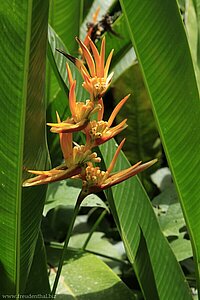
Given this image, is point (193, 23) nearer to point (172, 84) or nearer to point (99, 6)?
point (172, 84)

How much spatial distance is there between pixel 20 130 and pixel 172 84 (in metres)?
0.27

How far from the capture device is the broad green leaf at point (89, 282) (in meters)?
1.14

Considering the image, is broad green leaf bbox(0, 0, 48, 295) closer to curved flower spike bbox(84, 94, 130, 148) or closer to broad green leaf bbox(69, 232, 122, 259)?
curved flower spike bbox(84, 94, 130, 148)

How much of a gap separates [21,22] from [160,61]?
281 mm

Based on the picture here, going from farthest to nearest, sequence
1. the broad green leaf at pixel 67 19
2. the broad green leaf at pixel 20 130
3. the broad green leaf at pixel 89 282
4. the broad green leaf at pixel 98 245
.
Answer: the broad green leaf at pixel 98 245, the broad green leaf at pixel 67 19, the broad green leaf at pixel 89 282, the broad green leaf at pixel 20 130

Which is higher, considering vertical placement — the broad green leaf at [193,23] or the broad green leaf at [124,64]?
the broad green leaf at [193,23]

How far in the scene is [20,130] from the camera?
0.83 m

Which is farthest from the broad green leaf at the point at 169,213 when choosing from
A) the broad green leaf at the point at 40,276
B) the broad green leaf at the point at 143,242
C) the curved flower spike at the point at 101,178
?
the curved flower spike at the point at 101,178

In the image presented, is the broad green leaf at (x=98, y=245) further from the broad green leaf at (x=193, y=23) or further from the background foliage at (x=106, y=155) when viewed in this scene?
the broad green leaf at (x=193, y=23)

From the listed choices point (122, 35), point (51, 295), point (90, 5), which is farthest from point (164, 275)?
point (90, 5)

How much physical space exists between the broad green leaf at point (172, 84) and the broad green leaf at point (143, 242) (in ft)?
0.22

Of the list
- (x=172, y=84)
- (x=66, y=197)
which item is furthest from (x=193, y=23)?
(x=66, y=197)

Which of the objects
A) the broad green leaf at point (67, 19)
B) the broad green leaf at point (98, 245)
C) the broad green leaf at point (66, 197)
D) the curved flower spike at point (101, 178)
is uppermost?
the broad green leaf at point (67, 19)

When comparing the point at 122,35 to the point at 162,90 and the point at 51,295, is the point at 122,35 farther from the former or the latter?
the point at 51,295
